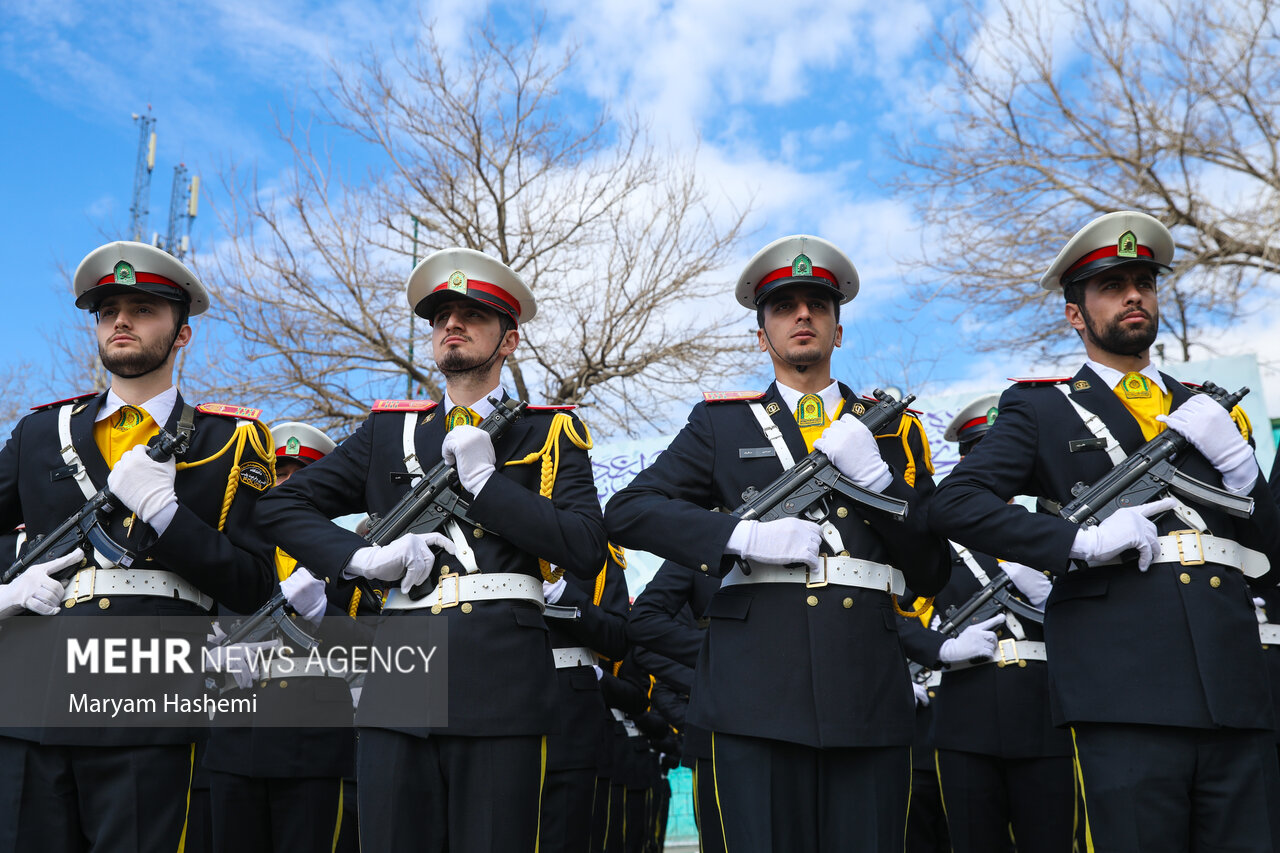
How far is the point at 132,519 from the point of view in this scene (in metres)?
4.15

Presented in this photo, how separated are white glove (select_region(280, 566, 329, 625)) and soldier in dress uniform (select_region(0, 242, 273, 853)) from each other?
20 cm

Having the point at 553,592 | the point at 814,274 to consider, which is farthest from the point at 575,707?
the point at 814,274

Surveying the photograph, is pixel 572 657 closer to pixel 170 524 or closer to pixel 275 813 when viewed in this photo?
pixel 275 813

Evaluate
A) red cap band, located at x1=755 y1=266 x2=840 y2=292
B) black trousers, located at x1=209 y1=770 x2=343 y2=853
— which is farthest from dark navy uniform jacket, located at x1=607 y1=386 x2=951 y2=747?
black trousers, located at x1=209 y1=770 x2=343 y2=853

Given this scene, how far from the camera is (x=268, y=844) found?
5535 mm

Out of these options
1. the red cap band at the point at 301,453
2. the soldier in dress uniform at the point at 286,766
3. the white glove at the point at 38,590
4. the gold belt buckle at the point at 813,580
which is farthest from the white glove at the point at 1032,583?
the red cap band at the point at 301,453

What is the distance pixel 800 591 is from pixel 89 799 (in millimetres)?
2522

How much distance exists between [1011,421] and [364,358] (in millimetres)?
14819

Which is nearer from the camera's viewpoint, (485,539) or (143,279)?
(485,539)

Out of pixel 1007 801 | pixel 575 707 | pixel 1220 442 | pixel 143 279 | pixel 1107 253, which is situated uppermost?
pixel 143 279

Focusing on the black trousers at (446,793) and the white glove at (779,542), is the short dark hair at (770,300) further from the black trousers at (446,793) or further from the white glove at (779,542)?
the black trousers at (446,793)

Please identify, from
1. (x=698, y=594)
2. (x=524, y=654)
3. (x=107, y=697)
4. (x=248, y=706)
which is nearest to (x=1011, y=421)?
(x=524, y=654)

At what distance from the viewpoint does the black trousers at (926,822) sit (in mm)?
7023

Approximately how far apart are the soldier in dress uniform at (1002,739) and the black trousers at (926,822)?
1186mm
